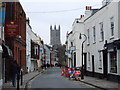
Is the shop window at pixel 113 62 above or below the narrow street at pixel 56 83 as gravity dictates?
above

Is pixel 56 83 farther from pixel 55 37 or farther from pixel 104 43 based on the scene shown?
pixel 55 37

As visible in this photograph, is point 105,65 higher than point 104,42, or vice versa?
point 104,42

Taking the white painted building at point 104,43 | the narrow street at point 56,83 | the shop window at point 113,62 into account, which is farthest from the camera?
the shop window at point 113,62

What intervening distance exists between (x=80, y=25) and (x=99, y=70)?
18.4 metres

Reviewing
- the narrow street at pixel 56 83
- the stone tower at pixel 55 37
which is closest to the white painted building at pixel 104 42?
the narrow street at pixel 56 83

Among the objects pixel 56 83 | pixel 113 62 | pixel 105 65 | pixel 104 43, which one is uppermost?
pixel 104 43

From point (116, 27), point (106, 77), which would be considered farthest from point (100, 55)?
point (116, 27)

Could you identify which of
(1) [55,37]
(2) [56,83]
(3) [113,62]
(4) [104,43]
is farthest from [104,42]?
(1) [55,37]

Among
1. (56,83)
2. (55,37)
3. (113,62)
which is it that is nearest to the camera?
(56,83)

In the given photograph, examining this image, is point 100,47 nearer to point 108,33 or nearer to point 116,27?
point 108,33

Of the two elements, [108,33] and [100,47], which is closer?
[108,33]

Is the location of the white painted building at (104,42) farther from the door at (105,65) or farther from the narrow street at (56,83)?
the narrow street at (56,83)

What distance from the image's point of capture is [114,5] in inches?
858

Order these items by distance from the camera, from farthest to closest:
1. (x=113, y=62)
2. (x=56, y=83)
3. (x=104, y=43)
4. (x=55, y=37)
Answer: (x=55, y=37)
(x=104, y=43)
(x=113, y=62)
(x=56, y=83)
